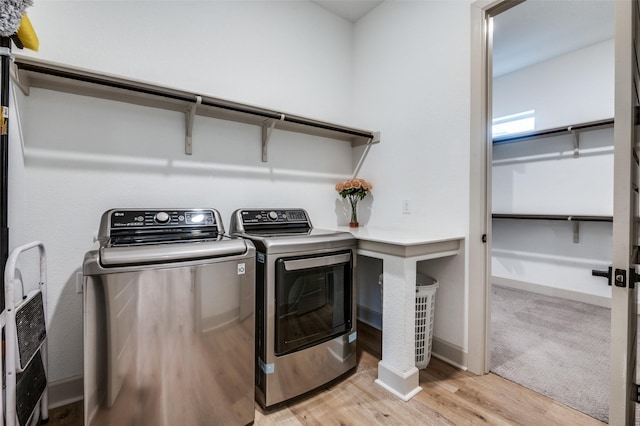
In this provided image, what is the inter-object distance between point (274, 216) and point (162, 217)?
75 centimetres

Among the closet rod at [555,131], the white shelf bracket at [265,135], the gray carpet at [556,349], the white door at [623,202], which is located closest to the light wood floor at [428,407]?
the gray carpet at [556,349]

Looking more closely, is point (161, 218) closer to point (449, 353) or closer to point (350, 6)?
point (449, 353)

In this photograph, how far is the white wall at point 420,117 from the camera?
6.47 ft

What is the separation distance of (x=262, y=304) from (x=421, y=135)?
5.57 feet

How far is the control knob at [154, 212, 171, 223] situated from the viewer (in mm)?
1644

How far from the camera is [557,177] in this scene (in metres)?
3.33

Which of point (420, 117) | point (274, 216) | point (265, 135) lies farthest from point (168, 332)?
point (420, 117)

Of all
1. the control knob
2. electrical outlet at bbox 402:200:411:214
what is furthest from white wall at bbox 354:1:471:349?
the control knob

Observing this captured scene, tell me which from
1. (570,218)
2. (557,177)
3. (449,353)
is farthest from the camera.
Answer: (557,177)

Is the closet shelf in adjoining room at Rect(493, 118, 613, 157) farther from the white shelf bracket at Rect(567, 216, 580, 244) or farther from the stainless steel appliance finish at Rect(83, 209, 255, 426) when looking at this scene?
the stainless steel appliance finish at Rect(83, 209, 255, 426)

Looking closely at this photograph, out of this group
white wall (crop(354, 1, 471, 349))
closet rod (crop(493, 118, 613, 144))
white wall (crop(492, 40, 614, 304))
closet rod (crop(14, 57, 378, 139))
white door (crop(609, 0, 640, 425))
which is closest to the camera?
white door (crop(609, 0, 640, 425))

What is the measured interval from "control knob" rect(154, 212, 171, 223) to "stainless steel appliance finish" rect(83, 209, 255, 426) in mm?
173

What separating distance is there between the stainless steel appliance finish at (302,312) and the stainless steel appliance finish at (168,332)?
0.13 metres

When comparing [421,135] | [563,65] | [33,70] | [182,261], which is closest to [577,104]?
[563,65]
